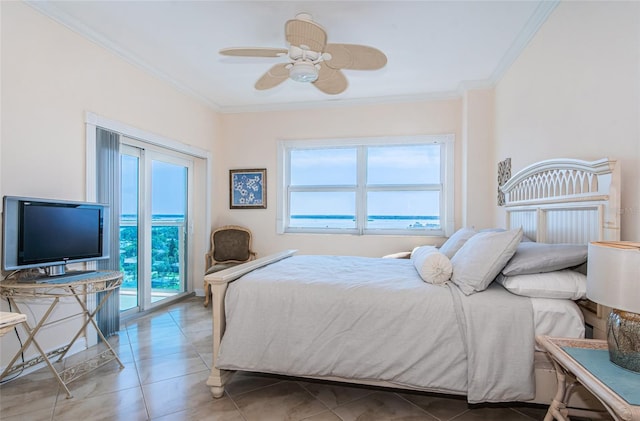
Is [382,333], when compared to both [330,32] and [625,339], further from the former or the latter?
[330,32]

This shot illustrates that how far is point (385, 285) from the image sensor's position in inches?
76.9

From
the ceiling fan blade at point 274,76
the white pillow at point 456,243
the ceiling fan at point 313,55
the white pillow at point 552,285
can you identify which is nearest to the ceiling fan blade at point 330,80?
the ceiling fan at point 313,55

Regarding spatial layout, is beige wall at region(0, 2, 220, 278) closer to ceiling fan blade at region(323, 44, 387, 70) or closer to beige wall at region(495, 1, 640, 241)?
ceiling fan blade at region(323, 44, 387, 70)

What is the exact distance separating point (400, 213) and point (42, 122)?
12.3ft

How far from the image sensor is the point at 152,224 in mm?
3852

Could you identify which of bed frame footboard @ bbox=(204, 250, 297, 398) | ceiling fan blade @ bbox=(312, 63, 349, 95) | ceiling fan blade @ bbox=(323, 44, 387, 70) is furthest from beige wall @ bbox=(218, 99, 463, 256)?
bed frame footboard @ bbox=(204, 250, 297, 398)

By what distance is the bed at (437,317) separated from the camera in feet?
5.52

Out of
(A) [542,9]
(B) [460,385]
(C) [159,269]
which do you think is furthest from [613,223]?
(C) [159,269]

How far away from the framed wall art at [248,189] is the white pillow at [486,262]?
10.7 ft

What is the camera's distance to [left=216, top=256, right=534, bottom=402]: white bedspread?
66.4 inches

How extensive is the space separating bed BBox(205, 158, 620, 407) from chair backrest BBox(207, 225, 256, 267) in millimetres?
2393

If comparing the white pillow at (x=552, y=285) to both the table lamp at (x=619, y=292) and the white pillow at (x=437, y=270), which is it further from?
the table lamp at (x=619, y=292)

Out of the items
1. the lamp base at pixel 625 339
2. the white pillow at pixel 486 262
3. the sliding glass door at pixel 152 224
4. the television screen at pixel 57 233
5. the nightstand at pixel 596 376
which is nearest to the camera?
the nightstand at pixel 596 376

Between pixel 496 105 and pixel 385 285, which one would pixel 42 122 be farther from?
pixel 496 105
